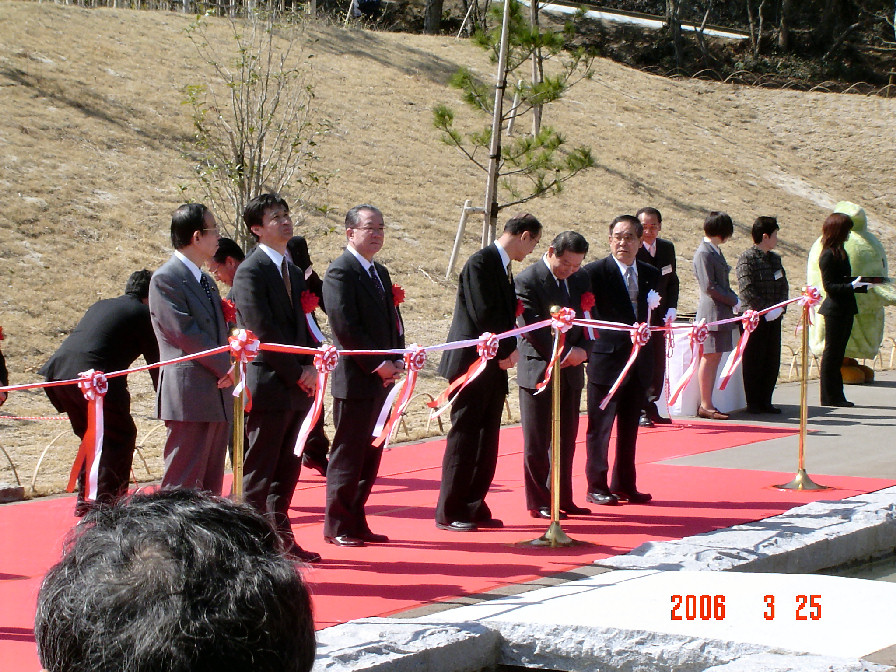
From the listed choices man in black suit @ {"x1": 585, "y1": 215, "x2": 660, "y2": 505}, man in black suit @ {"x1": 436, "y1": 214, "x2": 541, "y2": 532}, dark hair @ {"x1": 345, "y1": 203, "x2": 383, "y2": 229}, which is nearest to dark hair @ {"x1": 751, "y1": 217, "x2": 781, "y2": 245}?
man in black suit @ {"x1": 585, "y1": 215, "x2": 660, "y2": 505}

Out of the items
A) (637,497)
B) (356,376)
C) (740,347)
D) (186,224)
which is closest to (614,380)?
(637,497)

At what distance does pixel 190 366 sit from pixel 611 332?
2996 millimetres

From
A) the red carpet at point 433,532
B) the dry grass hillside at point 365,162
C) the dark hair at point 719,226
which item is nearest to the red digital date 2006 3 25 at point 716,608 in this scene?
the red carpet at point 433,532

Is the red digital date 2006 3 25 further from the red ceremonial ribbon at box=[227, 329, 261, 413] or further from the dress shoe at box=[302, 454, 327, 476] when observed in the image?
the dress shoe at box=[302, 454, 327, 476]

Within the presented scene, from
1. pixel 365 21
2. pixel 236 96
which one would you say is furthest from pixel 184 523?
pixel 365 21

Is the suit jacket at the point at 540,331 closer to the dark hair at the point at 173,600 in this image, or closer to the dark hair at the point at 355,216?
the dark hair at the point at 355,216

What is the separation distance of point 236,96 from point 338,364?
26.0ft

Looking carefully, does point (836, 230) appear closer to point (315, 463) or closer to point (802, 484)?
point (802, 484)

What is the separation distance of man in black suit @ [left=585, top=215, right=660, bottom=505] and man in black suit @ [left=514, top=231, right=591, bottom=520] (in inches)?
16.5

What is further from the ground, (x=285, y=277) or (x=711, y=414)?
(x=285, y=277)

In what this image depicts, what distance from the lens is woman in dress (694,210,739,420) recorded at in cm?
998

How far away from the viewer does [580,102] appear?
29.9m

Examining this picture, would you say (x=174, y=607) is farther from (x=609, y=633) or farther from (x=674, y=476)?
(x=674, y=476)

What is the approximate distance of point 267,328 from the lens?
18.4 ft
